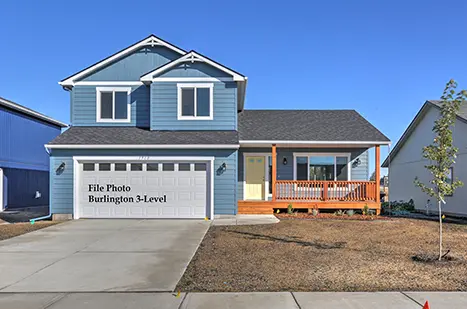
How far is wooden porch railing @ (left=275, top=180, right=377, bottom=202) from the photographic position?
15.8 meters

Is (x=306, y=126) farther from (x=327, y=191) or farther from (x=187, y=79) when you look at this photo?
(x=187, y=79)

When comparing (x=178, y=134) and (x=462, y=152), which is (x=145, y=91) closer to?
(x=178, y=134)

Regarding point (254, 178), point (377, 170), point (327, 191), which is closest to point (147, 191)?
point (254, 178)

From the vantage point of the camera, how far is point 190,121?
1528 cm

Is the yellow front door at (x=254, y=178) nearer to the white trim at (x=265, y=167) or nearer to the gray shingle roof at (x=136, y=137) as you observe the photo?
the white trim at (x=265, y=167)

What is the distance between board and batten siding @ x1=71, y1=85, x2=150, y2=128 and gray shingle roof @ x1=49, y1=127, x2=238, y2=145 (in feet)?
1.02

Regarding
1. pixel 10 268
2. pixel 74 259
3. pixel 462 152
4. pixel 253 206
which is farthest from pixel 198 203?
pixel 462 152

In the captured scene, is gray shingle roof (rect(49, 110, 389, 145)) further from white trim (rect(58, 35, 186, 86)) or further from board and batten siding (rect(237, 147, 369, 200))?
white trim (rect(58, 35, 186, 86))

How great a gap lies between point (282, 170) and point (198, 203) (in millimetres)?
4892

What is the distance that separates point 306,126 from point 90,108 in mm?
9665

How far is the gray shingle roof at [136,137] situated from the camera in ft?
46.1

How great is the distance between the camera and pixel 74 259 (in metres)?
7.73

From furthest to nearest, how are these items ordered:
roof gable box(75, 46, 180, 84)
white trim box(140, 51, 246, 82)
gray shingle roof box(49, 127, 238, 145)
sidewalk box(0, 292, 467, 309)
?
roof gable box(75, 46, 180, 84), white trim box(140, 51, 246, 82), gray shingle roof box(49, 127, 238, 145), sidewalk box(0, 292, 467, 309)

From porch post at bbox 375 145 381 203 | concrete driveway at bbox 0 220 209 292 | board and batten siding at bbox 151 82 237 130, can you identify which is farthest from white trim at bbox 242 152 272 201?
concrete driveway at bbox 0 220 209 292
